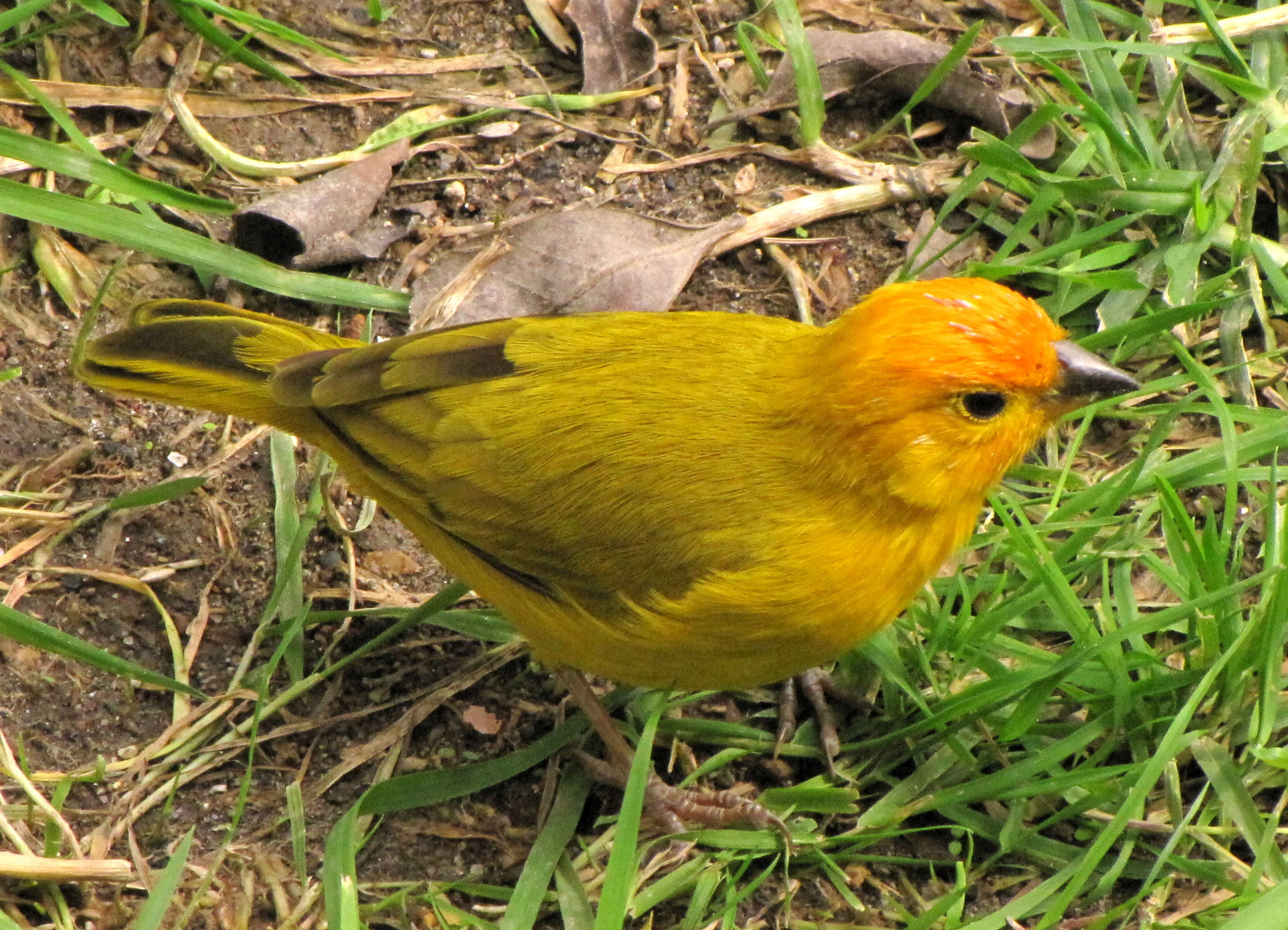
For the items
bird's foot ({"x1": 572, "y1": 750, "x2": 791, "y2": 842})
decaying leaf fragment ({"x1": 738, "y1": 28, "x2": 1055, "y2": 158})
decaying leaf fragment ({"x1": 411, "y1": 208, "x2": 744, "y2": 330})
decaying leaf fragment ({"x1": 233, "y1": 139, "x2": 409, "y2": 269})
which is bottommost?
bird's foot ({"x1": 572, "y1": 750, "x2": 791, "y2": 842})

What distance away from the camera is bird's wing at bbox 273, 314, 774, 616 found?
371 centimetres

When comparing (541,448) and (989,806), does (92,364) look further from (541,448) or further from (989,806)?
(989,806)

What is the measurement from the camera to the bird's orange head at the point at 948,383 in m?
3.43

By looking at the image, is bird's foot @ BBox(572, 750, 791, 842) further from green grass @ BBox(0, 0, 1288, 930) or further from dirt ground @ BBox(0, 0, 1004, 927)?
dirt ground @ BBox(0, 0, 1004, 927)

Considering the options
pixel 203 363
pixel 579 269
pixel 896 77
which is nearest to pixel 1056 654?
pixel 579 269

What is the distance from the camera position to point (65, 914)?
365 cm

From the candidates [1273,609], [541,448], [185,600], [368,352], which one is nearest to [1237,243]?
[1273,609]

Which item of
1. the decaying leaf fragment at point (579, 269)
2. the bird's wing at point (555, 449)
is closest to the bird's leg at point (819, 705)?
the bird's wing at point (555, 449)

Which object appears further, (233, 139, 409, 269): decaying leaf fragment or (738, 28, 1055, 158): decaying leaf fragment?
(738, 28, 1055, 158): decaying leaf fragment

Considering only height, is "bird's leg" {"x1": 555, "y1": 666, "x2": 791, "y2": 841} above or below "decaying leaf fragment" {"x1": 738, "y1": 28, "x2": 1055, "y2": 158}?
below

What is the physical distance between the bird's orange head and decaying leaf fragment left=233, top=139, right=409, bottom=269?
6.49ft

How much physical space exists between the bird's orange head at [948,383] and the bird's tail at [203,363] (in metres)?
1.51

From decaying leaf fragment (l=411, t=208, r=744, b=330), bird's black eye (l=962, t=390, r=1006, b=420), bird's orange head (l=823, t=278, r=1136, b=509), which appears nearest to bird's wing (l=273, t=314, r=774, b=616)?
bird's orange head (l=823, t=278, r=1136, b=509)

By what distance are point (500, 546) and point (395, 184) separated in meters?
1.82
